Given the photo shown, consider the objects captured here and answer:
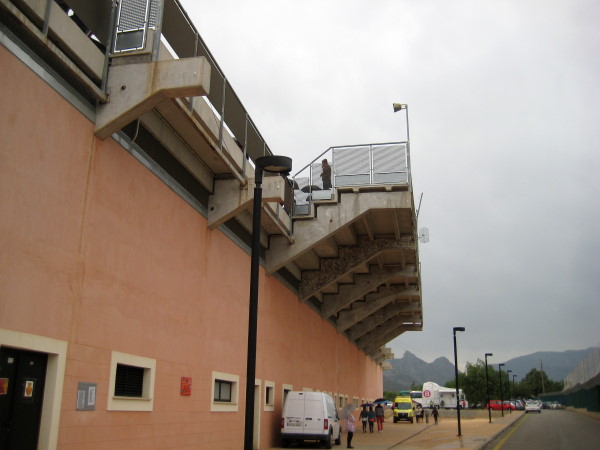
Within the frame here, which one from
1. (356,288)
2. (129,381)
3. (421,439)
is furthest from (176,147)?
(421,439)

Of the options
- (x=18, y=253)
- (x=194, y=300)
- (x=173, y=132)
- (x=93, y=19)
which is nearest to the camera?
(x=18, y=253)

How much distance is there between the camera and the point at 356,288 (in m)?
28.8

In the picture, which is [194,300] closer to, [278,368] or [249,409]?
[249,409]

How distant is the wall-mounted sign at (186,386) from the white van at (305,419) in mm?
7388

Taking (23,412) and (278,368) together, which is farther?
(278,368)

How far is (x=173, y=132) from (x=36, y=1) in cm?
460

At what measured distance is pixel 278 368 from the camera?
68.6ft

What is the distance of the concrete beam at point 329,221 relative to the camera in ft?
64.2

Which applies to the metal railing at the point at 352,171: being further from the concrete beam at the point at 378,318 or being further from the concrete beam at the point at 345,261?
the concrete beam at the point at 378,318

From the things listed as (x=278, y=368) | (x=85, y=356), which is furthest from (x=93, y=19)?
(x=278, y=368)

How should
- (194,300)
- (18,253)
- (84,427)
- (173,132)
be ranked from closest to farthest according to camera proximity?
(18,253)
(84,427)
(173,132)
(194,300)

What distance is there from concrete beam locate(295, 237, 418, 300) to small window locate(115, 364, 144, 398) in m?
13.5

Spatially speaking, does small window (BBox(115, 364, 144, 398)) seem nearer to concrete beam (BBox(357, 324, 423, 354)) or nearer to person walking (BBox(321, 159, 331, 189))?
person walking (BBox(321, 159, 331, 189))

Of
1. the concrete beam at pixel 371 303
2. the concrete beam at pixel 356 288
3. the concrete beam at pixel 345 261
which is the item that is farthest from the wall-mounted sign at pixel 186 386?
the concrete beam at pixel 371 303
